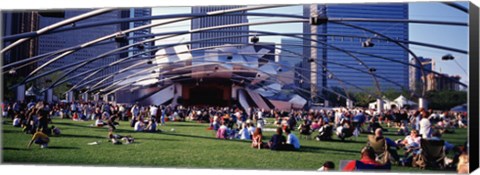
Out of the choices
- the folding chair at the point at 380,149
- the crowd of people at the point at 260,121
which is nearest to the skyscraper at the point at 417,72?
the crowd of people at the point at 260,121

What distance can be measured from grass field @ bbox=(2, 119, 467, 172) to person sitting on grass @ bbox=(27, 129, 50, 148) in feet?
0.61

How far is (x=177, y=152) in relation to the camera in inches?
584

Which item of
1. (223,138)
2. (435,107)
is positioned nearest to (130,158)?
(223,138)

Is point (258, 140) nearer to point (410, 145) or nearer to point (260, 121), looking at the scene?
point (260, 121)

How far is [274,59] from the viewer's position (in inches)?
747

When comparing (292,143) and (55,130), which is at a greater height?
(55,130)

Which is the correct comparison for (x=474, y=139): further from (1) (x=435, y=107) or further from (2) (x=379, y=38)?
(2) (x=379, y=38)

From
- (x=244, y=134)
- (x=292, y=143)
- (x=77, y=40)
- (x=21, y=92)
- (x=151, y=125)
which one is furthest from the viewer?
(x=151, y=125)

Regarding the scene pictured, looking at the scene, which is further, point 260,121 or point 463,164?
point 260,121

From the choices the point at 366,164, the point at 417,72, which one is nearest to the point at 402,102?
the point at 417,72

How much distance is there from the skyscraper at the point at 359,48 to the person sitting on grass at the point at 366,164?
2.49 m

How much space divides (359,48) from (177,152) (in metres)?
7.41

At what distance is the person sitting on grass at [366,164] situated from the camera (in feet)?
39.1

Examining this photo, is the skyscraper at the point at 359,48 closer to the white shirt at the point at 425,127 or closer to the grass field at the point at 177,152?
the white shirt at the point at 425,127
